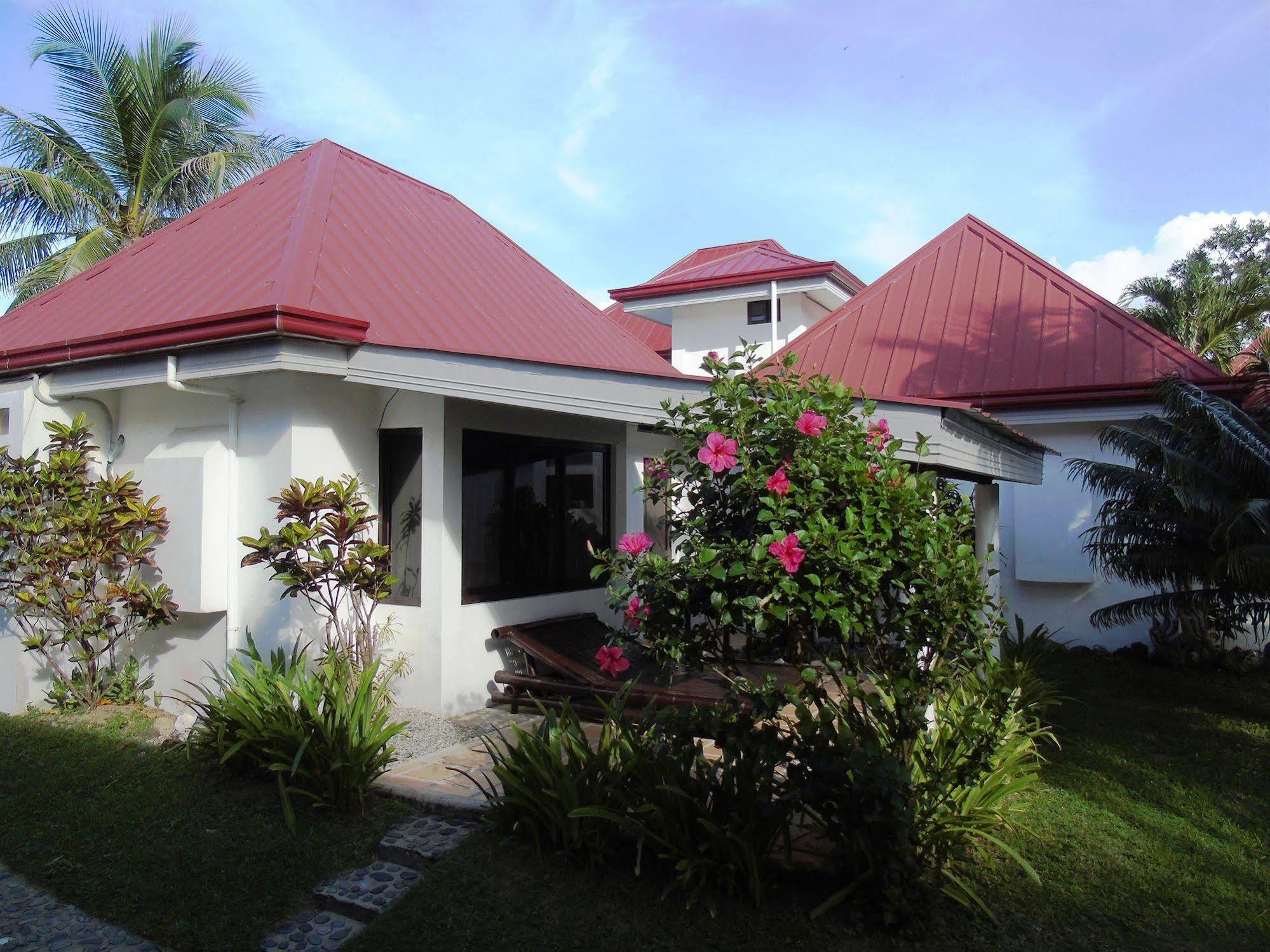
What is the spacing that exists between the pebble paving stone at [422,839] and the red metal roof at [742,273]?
1307 cm

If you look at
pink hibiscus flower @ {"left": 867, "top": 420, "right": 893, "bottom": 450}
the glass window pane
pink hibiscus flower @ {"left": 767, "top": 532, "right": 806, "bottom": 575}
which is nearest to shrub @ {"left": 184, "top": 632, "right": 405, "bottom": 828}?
the glass window pane

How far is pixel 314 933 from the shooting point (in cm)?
381

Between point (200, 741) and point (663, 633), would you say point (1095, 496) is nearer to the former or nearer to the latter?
point (663, 633)

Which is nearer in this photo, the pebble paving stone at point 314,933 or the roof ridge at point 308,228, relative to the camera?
the pebble paving stone at point 314,933

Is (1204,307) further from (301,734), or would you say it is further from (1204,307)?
(301,734)

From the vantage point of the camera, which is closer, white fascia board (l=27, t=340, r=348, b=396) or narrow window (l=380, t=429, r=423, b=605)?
white fascia board (l=27, t=340, r=348, b=396)

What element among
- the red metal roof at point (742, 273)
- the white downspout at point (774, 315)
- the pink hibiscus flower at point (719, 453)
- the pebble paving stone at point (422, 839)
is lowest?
the pebble paving stone at point (422, 839)

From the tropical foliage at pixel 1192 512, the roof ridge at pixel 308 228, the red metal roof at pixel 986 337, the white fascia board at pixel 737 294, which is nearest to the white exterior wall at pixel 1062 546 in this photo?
the red metal roof at pixel 986 337

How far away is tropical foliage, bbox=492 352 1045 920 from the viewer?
3.60 meters

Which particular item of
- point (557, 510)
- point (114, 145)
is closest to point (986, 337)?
point (557, 510)

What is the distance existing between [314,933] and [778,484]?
9.31 ft

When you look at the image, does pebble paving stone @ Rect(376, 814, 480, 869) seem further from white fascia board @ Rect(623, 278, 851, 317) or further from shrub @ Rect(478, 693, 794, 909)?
white fascia board @ Rect(623, 278, 851, 317)

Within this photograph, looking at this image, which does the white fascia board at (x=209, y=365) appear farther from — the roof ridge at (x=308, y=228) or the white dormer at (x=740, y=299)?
the white dormer at (x=740, y=299)

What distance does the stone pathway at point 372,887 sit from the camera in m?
3.77
